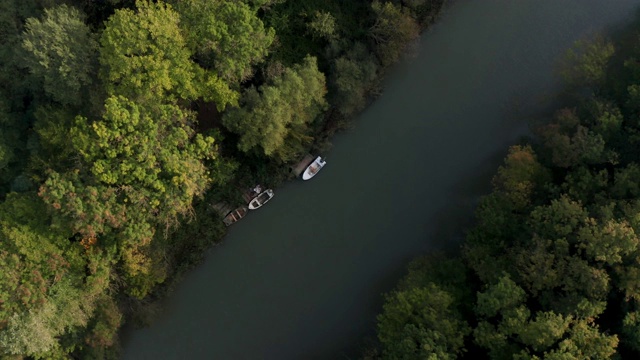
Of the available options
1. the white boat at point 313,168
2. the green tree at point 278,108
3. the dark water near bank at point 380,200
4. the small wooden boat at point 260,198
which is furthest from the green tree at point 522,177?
the small wooden boat at point 260,198

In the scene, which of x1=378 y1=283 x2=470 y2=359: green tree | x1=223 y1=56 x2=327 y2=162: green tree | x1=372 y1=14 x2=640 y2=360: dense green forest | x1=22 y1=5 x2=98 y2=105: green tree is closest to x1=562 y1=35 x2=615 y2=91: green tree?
x1=372 y1=14 x2=640 y2=360: dense green forest

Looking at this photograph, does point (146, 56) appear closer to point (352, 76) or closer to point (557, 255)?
point (352, 76)

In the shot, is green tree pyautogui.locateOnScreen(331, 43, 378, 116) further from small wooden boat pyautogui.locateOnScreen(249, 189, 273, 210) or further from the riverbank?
small wooden boat pyautogui.locateOnScreen(249, 189, 273, 210)

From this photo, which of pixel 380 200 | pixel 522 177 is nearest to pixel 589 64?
pixel 522 177

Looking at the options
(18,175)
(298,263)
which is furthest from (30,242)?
(298,263)

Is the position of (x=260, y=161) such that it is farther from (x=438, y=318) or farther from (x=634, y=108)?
(x=634, y=108)

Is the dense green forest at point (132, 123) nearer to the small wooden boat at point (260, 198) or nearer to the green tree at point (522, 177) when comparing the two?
the small wooden boat at point (260, 198)
